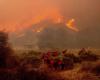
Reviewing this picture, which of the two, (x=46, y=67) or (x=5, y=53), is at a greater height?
(x=5, y=53)

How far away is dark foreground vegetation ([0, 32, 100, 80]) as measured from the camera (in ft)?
67.4

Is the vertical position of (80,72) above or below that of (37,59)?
below

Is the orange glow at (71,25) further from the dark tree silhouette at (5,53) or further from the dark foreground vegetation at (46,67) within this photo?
the dark tree silhouette at (5,53)

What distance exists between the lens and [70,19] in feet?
136

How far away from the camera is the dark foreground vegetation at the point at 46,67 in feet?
67.4

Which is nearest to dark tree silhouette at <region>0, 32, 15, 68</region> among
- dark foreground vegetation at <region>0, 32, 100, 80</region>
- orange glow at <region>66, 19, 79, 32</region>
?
dark foreground vegetation at <region>0, 32, 100, 80</region>

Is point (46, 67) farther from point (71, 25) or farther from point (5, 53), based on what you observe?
point (71, 25)

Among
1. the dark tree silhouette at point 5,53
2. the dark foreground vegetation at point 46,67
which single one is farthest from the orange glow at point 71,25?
the dark tree silhouette at point 5,53

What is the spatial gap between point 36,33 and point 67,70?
20614 mm

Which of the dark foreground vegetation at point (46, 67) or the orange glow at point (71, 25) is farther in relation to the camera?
the orange glow at point (71, 25)

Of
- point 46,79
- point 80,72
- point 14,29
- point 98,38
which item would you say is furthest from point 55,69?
point 98,38

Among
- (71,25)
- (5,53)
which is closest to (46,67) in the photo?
(5,53)

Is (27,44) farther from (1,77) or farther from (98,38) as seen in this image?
(1,77)

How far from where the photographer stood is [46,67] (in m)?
23.1
